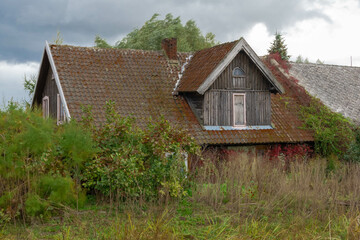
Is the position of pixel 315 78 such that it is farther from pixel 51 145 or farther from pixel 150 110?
pixel 51 145

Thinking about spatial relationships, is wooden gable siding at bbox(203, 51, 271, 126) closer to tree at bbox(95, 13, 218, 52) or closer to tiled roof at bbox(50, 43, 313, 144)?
tiled roof at bbox(50, 43, 313, 144)

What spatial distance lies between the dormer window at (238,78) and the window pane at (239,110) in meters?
0.46

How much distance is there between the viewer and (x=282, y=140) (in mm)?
18703

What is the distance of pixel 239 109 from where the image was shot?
1884cm

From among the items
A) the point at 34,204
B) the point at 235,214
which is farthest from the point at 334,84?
the point at 34,204

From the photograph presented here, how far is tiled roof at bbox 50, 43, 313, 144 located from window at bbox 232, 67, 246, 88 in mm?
1059

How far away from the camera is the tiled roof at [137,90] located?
1711 centimetres

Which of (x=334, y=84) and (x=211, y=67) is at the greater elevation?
(x=334, y=84)

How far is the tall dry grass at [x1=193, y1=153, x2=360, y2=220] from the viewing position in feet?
30.7

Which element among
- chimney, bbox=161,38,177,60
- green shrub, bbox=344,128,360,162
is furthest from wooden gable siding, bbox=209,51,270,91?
green shrub, bbox=344,128,360,162

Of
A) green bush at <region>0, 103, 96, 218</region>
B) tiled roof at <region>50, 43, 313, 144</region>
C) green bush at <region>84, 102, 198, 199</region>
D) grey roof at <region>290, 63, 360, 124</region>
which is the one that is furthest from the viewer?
grey roof at <region>290, 63, 360, 124</region>

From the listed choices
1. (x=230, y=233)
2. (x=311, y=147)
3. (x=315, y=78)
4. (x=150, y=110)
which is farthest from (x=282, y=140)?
(x=230, y=233)

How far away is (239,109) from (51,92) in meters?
8.12

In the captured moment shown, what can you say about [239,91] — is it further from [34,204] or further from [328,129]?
[34,204]
